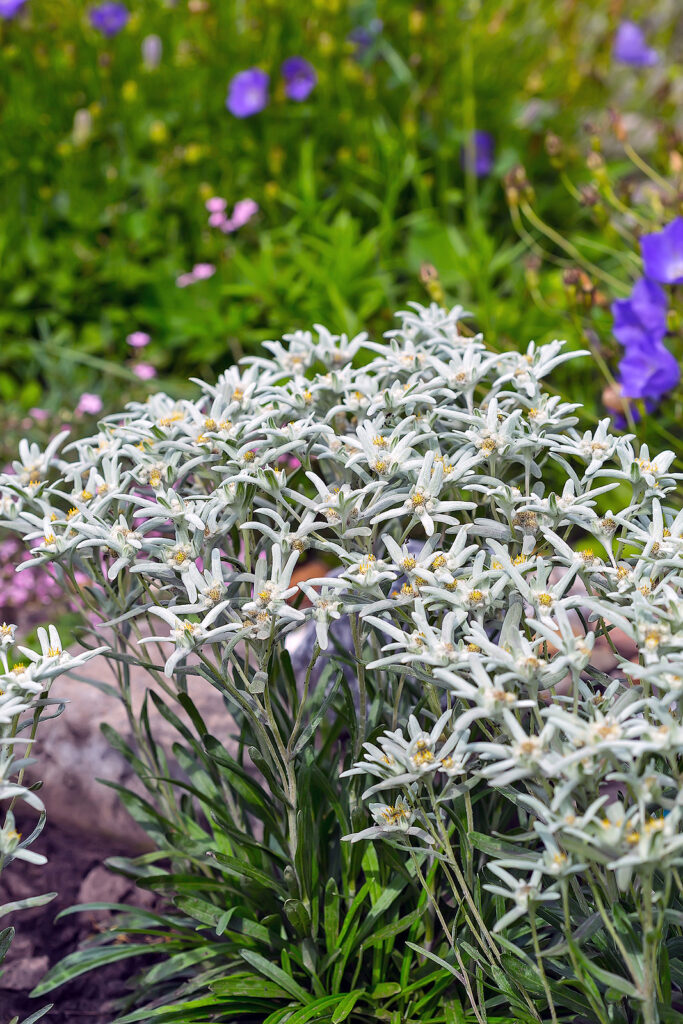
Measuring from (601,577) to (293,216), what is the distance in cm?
276

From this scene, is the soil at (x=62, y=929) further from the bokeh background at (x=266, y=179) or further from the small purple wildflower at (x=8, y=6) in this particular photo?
the small purple wildflower at (x=8, y=6)

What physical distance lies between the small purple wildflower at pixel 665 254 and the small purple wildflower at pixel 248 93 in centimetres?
187

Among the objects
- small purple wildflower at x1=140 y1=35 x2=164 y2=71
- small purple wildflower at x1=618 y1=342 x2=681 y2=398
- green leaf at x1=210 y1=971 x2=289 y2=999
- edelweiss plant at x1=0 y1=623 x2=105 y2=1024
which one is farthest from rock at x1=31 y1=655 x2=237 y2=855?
small purple wildflower at x1=140 y1=35 x2=164 y2=71

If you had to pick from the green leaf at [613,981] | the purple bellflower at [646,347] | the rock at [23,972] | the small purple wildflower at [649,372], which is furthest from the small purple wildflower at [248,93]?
the green leaf at [613,981]

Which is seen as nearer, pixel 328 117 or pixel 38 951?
pixel 38 951

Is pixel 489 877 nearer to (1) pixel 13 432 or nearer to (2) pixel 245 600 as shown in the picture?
(2) pixel 245 600

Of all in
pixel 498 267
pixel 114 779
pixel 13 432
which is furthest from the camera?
pixel 498 267

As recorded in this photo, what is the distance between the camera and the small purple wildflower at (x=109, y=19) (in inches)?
147

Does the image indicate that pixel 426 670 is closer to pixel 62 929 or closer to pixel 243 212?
pixel 62 929

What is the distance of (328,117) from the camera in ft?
12.1

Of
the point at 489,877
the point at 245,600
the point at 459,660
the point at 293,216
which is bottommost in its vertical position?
the point at 489,877

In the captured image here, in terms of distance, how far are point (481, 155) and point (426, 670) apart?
3008 millimetres

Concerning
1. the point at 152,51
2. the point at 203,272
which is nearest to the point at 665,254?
→ the point at 203,272

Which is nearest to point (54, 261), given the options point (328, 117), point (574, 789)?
point (328, 117)
